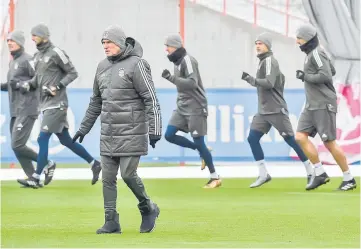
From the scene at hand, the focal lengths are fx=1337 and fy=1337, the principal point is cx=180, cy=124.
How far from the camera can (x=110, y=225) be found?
11477 mm

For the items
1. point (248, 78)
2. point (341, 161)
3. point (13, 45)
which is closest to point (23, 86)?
point (13, 45)

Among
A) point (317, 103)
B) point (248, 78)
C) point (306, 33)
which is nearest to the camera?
point (306, 33)

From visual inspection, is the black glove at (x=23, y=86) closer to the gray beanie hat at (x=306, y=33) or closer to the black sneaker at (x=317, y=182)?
the gray beanie hat at (x=306, y=33)

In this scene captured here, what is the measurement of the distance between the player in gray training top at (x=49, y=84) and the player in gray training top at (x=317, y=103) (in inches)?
115

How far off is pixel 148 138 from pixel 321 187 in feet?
20.9

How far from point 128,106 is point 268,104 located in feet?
20.2

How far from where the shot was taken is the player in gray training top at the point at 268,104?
56.2ft

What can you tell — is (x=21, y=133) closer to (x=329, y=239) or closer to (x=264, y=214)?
(x=264, y=214)

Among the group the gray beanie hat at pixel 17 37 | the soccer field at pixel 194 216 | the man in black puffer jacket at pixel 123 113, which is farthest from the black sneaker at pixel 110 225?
the gray beanie hat at pixel 17 37

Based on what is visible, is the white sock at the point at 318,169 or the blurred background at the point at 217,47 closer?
the white sock at the point at 318,169

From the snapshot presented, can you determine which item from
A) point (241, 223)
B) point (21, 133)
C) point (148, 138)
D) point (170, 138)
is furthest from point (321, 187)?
point (148, 138)

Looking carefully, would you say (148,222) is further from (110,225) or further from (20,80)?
(20,80)

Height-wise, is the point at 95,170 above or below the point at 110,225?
below

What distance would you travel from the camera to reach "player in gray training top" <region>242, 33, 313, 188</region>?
17.1 meters
